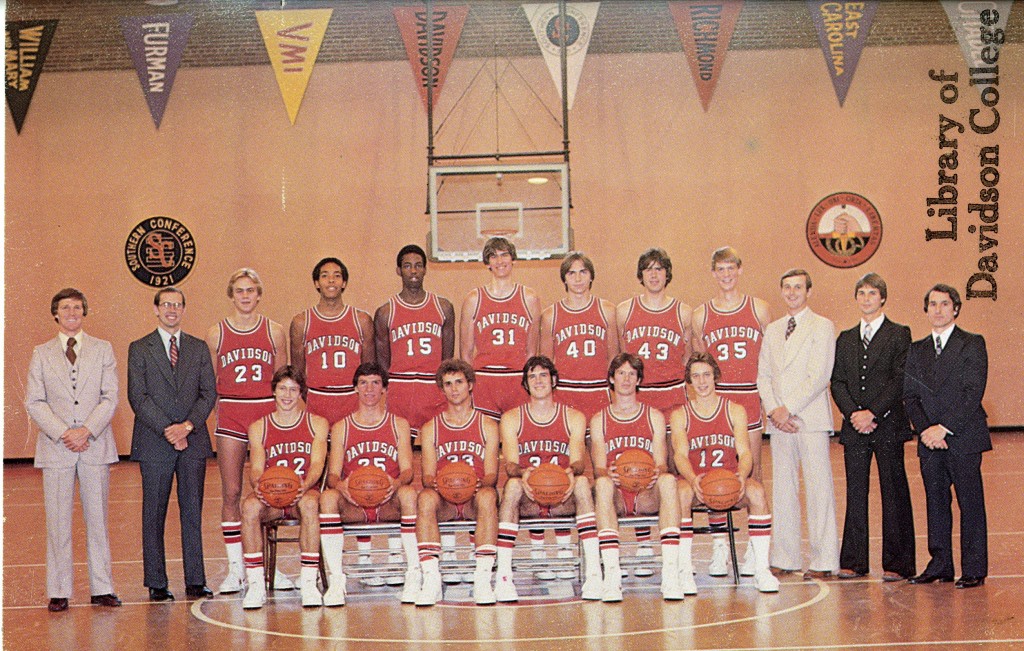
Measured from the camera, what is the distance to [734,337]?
6.56 metres

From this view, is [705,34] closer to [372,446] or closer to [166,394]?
[372,446]

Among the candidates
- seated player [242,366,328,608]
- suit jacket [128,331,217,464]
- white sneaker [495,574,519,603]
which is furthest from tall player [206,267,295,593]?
white sneaker [495,574,519,603]

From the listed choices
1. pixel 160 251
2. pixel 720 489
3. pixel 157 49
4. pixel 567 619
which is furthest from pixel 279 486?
pixel 157 49

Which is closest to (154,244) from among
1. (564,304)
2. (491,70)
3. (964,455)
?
(491,70)

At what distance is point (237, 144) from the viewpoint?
13.0 m

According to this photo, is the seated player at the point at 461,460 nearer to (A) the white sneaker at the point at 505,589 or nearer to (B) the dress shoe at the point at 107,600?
(A) the white sneaker at the point at 505,589

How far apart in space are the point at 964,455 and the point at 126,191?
10.1 meters

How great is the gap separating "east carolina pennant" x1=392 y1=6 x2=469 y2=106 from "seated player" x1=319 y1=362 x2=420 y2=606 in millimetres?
7242

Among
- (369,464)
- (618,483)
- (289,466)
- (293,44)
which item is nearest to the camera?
(618,483)

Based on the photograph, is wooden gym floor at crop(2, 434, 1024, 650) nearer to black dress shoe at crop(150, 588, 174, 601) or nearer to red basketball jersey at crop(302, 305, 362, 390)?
black dress shoe at crop(150, 588, 174, 601)

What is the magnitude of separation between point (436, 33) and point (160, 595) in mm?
8057

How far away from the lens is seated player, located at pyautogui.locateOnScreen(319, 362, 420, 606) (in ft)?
19.1

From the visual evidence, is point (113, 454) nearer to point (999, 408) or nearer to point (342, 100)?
point (342, 100)

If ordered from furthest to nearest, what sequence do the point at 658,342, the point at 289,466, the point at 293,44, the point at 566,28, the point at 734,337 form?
the point at 293,44
the point at 566,28
the point at 658,342
the point at 734,337
the point at 289,466
